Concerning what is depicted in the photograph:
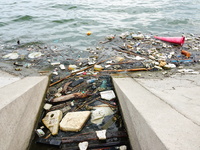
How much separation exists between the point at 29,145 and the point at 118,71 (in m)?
2.37

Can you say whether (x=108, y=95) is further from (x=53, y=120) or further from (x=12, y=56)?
(x=12, y=56)

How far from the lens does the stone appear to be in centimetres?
201

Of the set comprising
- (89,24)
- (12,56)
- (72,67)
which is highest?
(89,24)

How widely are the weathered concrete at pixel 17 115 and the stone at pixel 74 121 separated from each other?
42 centimetres

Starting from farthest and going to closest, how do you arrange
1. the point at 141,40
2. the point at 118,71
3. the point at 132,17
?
1. the point at 132,17
2. the point at 141,40
3. the point at 118,71

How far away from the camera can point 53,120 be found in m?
2.17

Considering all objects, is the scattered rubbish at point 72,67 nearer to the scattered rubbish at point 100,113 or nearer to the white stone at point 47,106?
the white stone at point 47,106

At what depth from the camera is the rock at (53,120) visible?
2.05 meters

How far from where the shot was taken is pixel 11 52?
4.82m

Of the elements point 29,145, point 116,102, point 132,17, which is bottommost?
point 29,145

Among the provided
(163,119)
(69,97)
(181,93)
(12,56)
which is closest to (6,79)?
(69,97)

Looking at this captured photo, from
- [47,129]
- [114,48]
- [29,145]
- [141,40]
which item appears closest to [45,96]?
[47,129]

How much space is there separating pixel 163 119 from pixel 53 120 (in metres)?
1.50

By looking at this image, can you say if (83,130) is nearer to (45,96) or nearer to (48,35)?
(45,96)
